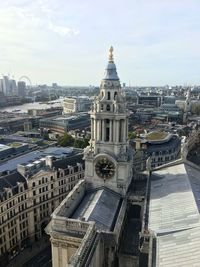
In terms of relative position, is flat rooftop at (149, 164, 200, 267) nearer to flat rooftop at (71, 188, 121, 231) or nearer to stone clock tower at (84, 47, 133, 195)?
flat rooftop at (71, 188, 121, 231)

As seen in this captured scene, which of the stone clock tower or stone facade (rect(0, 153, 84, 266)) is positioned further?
stone facade (rect(0, 153, 84, 266))

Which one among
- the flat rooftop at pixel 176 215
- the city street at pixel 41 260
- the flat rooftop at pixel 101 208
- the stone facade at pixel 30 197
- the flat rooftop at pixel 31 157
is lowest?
the city street at pixel 41 260

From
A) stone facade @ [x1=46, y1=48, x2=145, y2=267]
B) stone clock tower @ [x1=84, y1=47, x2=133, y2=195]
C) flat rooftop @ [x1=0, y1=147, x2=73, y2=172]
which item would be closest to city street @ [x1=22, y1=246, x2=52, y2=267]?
stone facade @ [x1=46, y1=48, x2=145, y2=267]

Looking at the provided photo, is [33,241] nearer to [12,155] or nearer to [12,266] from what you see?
[12,266]

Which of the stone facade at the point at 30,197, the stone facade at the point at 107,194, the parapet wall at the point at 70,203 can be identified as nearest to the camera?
the stone facade at the point at 107,194

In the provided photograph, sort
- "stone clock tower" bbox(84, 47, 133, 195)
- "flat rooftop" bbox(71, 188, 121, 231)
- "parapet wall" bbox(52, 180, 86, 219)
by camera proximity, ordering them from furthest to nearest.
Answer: "stone clock tower" bbox(84, 47, 133, 195), "flat rooftop" bbox(71, 188, 121, 231), "parapet wall" bbox(52, 180, 86, 219)

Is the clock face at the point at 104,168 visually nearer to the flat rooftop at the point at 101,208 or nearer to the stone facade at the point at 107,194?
the stone facade at the point at 107,194

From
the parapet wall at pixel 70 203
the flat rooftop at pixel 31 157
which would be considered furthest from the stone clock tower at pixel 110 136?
the flat rooftop at pixel 31 157
